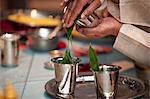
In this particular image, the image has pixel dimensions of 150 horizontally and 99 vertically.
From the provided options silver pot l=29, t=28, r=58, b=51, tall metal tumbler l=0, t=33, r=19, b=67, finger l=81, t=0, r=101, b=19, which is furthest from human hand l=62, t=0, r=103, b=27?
silver pot l=29, t=28, r=58, b=51

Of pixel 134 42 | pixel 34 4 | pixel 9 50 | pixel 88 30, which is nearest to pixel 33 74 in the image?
pixel 9 50

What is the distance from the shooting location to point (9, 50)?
1384mm

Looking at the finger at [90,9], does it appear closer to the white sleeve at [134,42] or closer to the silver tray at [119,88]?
the white sleeve at [134,42]

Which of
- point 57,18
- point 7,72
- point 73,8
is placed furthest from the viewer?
point 57,18

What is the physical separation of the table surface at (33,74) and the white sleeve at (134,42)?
0.38ft

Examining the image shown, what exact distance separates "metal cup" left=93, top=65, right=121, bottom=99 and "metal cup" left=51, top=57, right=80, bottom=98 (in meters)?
0.09

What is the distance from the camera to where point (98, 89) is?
0.95 metres

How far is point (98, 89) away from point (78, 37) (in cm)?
100

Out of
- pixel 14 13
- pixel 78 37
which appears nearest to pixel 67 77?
pixel 78 37

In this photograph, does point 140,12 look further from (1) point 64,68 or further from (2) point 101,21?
(1) point 64,68

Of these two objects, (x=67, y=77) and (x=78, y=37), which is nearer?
(x=67, y=77)

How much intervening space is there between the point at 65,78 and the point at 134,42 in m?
0.24

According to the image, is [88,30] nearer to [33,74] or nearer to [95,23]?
[95,23]

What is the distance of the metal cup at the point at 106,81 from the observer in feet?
3.02
